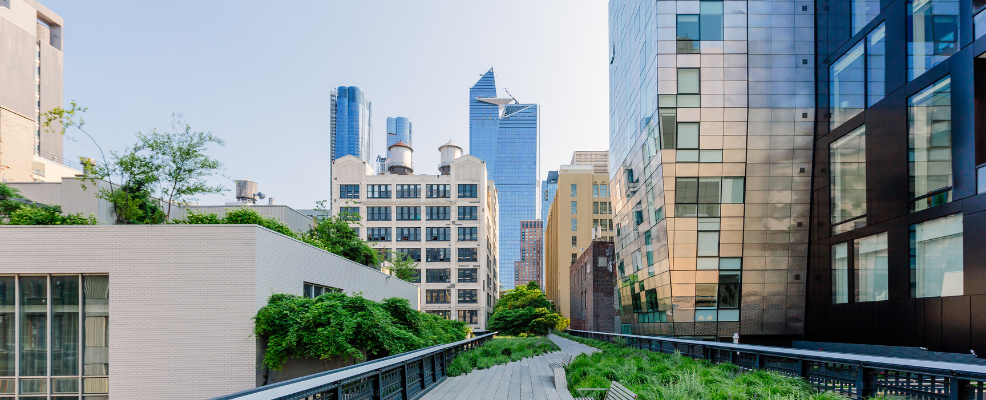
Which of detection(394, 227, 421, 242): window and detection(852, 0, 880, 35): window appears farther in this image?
detection(394, 227, 421, 242): window

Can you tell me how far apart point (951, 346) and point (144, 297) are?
22031 mm

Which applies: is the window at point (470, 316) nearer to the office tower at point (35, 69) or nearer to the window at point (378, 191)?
the window at point (378, 191)

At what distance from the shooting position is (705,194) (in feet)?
93.8

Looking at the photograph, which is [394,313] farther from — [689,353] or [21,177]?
[21,177]

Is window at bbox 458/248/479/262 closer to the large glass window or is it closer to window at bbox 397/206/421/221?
window at bbox 397/206/421/221

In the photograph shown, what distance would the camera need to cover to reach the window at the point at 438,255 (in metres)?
76.8

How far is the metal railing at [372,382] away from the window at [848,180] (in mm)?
18028

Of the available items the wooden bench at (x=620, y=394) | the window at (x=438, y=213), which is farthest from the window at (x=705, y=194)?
the window at (x=438, y=213)

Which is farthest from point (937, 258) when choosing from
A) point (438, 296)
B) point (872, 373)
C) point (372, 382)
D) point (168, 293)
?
point (438, 296)

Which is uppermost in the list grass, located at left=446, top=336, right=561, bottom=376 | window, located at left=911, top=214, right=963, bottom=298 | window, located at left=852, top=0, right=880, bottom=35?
window, located at left=852, top=0, right=880, bottom=35

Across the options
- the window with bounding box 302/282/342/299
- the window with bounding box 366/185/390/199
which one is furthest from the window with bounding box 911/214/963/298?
the window with bounding box 366/185/390/199

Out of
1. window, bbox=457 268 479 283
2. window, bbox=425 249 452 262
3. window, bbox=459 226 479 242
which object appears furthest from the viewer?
window, bbox=459 226 479 242

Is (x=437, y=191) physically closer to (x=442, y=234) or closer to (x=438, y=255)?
(x=442, y=234)

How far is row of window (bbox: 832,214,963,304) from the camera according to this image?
17953mm
